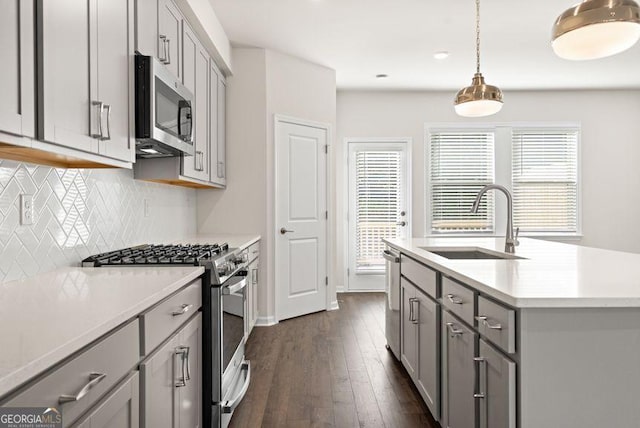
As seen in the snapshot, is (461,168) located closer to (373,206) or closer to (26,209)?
(373,206)

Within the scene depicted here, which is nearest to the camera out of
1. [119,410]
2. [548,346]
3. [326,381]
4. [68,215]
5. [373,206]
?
[119,410]

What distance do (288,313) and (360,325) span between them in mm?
745

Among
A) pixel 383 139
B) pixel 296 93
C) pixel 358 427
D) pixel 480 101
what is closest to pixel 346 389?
pixel 358 427

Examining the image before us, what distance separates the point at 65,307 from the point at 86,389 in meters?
0.34

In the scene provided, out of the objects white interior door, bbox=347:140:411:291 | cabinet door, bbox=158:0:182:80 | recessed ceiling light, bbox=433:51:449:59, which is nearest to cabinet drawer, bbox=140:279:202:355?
cabinet door, bbox=158:0:182:80

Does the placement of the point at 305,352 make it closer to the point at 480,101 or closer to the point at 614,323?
the point at 480,101

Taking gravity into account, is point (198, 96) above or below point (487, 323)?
above

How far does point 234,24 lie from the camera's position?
3.94 meters

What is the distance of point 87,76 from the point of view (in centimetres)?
165

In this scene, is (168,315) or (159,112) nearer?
(168,315)

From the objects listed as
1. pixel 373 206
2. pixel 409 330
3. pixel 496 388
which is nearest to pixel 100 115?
pixel 496 388

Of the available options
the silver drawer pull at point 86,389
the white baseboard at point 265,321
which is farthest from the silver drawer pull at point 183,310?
the white baseboard at point 265,321

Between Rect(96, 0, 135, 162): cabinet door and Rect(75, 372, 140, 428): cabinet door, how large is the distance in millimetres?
911

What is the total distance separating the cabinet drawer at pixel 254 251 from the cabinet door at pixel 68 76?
2.17 metres
